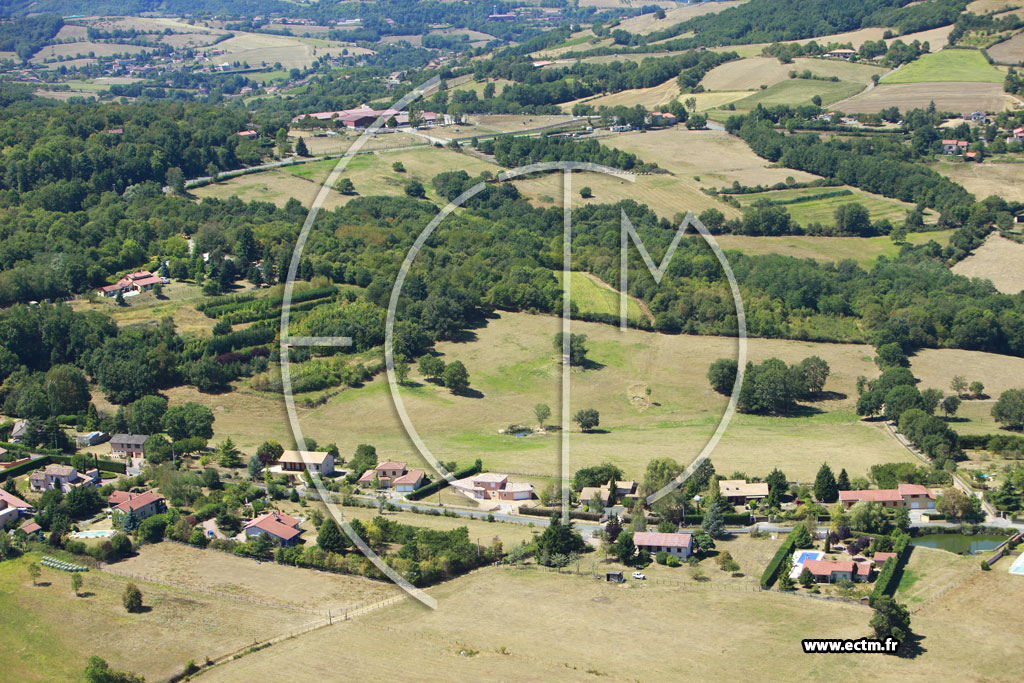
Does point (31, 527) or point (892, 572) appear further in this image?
point (31, 527)

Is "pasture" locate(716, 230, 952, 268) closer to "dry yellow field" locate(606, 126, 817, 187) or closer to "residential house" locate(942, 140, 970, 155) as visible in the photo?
"dry yellow field" locate(606, 126, 817, 187)

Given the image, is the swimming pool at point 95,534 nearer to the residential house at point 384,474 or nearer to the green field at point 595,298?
the residential house at point 384,474

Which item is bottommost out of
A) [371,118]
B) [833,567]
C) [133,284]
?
[833,567]

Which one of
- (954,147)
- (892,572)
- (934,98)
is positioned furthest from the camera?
(934,98)

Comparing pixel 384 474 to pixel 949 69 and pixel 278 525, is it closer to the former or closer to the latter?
pixel 278 525

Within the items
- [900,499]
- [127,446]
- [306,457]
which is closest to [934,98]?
[900,499]

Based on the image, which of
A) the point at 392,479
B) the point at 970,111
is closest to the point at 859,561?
the point at 392,479

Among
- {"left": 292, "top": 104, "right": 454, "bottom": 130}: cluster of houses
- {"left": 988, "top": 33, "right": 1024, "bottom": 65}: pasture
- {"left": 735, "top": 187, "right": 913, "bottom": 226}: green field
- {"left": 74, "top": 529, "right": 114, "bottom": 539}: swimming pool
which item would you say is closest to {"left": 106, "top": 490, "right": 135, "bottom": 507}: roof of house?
{"left": 74, "top": 529, "right": 114, "bottom": 539}: swimming pool

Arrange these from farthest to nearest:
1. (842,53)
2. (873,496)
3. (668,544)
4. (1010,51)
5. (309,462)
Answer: (842,53) < (1010,51) < (309,462) < (873,496) < (668,544)
